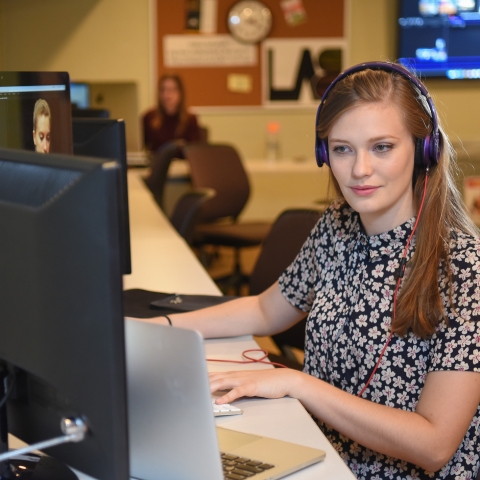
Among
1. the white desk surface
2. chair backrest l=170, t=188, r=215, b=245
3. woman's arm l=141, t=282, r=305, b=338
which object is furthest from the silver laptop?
chair backrest l=170, t=188, r=215, b=245

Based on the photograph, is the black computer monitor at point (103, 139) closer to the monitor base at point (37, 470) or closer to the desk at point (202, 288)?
the desk at point (202, 288)

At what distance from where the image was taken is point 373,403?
119 cm

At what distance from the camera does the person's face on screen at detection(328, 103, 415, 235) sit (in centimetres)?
126

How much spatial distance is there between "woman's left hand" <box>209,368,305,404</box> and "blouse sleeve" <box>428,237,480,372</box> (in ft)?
0.74

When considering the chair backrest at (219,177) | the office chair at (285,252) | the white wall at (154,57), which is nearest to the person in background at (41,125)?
the office chair at (285,252)

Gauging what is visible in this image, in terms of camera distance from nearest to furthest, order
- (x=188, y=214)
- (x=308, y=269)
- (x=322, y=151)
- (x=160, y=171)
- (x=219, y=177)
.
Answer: (x=322, y=151) < (x=308, y=269) < (x=188, y=214) < (x=160, y=171) < (x=219, y=177)

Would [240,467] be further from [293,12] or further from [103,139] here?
[293,12]

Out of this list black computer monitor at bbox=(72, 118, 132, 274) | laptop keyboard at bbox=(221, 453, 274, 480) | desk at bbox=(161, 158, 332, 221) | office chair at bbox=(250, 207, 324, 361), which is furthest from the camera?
desk at bbox=(161, 158, 332, 221)

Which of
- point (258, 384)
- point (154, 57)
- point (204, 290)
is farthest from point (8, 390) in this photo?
point (154, 57)

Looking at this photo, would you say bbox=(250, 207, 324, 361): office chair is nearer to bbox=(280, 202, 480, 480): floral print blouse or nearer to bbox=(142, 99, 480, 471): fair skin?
bbox=(280, 202, 480, 480): floral print blouse

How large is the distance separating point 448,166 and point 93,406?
0.84 m

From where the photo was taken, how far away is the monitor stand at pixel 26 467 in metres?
0.91

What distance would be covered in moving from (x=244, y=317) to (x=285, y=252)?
551 mm

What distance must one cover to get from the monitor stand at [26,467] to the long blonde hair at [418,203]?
1.97 feet
